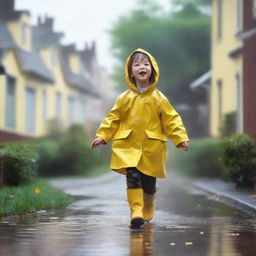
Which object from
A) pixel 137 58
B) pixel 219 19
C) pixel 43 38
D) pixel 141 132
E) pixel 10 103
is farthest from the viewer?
pixel 43 38

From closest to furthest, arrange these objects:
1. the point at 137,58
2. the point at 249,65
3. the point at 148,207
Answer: the point at 137,58
the point at 148,207
the point at 249,65

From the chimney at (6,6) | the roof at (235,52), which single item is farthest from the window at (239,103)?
the chimney at (6,6)

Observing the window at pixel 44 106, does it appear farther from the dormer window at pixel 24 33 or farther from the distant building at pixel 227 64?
the distant building at pixel 227 64

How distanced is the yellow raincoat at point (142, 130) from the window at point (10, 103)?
841 inches

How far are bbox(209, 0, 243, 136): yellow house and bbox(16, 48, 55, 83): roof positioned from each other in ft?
25.2

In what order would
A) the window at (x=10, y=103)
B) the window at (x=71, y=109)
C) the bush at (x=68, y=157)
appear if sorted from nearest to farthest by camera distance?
1. the bush at (x=68, y=157)
2. the window at (x=10, y=103)
3. the window at (x=71, y=109)

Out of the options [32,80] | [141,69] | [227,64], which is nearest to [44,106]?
[32,80]

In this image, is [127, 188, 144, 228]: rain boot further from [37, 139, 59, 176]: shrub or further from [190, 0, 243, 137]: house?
[37, 139, 59, 176]: shrub

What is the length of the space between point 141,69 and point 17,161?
445 centimetres

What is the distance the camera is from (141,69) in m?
9.50

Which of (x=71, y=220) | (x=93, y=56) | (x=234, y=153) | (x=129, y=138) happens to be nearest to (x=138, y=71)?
(x=129, y=138)

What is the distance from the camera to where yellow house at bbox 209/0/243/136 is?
938 inches

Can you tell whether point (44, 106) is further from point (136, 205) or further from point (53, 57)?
point (136, 205)

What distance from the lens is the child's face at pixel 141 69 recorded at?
9.50 meters
